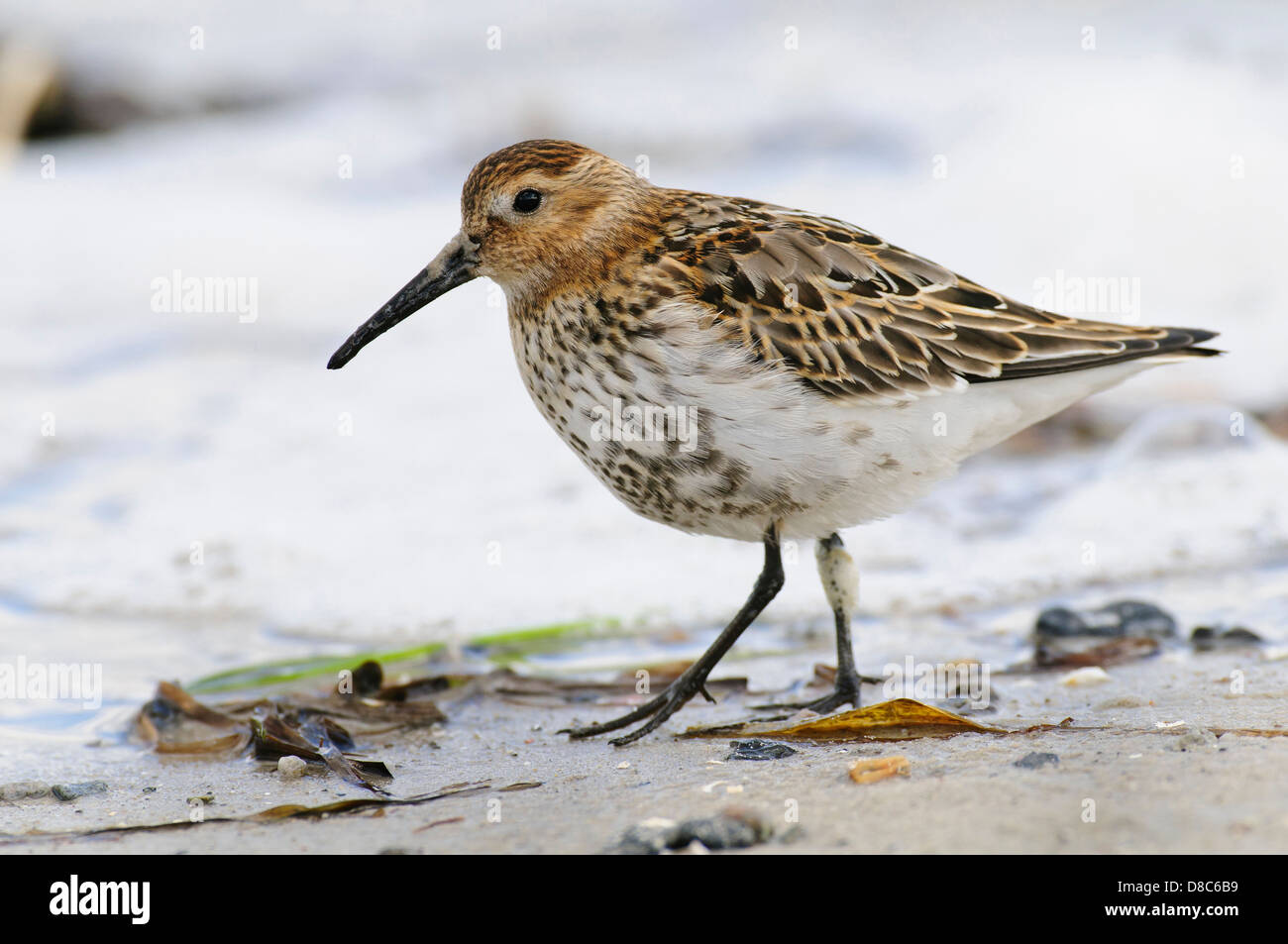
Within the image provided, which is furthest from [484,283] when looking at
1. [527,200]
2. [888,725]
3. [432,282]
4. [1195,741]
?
[1195,741]

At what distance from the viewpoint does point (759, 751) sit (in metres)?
4.24

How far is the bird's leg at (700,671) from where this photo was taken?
15.8 feet

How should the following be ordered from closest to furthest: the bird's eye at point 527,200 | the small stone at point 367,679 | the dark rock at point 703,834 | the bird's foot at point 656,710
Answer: the dark rock at point 703,834 < the bird's foot at point 656,710 < the bird's eye at point 527,200 < the small stone at point 367,679

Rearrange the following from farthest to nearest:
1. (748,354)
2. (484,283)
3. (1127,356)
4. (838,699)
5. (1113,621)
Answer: (484,283) < (1113,621) < (838,699) < (1127,356) < (748,354)

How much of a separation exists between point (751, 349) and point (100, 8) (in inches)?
489

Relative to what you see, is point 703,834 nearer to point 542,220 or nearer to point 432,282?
point 542,220

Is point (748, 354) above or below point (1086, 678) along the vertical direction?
above

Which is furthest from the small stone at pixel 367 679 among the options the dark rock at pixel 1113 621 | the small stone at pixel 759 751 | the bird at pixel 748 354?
the dark rock at pixel 1113 621

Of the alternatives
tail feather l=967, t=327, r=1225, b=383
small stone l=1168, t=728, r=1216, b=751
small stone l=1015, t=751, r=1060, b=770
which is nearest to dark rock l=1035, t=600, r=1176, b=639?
tail feather l=967, t=327, r=1225, b=383

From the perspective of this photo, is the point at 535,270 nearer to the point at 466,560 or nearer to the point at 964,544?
the point at 466,560

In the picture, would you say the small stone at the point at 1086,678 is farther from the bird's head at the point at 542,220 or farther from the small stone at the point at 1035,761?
the bird's head at the point at 542,220

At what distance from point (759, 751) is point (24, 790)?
2222 millimetres

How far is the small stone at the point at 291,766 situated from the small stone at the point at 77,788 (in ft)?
1.71

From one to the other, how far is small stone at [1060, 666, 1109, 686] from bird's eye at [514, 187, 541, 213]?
8.48 feet
